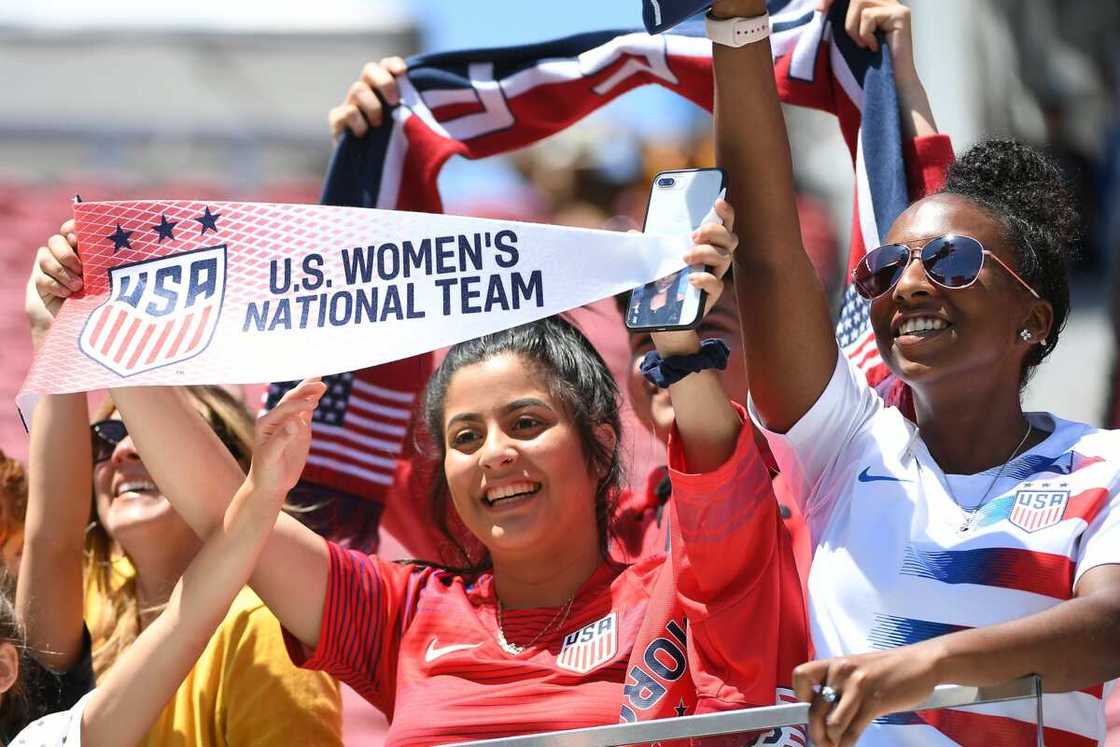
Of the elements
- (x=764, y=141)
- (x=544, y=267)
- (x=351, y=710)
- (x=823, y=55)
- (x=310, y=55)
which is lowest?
(x=351, y=710)

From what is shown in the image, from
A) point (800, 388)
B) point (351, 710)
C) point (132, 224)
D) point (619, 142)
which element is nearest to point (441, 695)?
point (800, 388)

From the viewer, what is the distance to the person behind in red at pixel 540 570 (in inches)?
94.4

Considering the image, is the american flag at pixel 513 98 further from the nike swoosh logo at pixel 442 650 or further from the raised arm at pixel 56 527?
the nike swoosh logo at pixel 442 650

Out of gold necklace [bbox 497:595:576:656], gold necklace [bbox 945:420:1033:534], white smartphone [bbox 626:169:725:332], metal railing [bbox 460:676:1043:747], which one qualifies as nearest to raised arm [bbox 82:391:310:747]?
gold necklace [bbox 497:595:576:656]

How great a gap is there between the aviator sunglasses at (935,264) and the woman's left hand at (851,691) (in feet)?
2.30

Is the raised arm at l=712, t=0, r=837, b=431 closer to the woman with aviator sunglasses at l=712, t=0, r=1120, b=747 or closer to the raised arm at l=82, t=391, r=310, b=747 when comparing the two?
the woman with aviator sunglasses at l=712, t=0, r=1120, b=747

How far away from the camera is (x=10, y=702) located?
111 inches

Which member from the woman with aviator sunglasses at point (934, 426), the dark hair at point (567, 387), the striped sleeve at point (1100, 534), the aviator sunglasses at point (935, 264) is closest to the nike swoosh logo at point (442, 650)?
the dark hair at point (567, 387)

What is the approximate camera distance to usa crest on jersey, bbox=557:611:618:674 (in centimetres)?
264

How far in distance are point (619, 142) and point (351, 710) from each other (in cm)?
948

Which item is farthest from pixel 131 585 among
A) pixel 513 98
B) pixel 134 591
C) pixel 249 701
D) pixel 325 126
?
pixel 325 126

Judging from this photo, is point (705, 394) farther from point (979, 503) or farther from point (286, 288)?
point (286, 288)

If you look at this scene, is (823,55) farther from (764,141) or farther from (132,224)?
(132,224)

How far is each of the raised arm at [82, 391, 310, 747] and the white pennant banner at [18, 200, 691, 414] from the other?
216mm
